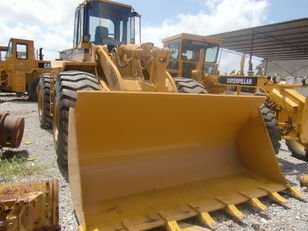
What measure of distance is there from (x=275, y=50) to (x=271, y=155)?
18709 millimetres

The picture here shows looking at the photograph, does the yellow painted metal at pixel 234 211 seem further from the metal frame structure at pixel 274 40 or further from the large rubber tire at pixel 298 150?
the metal frame structure at pixel 274 40

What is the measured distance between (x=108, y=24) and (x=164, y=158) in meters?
3.03

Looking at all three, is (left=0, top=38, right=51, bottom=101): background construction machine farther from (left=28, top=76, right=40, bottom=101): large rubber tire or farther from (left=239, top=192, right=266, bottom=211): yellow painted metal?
(left=239, top=192, right=266, bottom=211): yellow painted metal

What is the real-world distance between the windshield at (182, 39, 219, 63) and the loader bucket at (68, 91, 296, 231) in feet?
23.9

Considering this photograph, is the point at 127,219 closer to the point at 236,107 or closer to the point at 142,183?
the point at 142,183

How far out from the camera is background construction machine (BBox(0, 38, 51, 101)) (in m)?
12.7

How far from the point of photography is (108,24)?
506cm

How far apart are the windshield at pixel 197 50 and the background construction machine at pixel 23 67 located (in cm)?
707

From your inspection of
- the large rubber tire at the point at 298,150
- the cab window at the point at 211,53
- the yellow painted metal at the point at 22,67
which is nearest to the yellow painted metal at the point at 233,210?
the large rubber tire at the point at 298,150

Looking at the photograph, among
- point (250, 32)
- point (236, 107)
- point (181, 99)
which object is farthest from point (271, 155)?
point (250, 32)

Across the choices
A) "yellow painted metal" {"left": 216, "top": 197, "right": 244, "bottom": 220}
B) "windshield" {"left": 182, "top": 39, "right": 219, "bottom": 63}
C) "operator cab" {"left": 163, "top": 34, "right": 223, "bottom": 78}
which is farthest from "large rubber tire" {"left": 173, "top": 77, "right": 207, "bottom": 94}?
"windshield" {"left": 182, "top": 39, "right": 219, "bottom": 63}

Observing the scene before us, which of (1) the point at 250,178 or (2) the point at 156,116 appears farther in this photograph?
(1) the point at 250,178

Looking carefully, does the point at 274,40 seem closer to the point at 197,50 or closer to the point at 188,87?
the point at 197,50

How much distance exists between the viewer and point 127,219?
2387 millimetres
